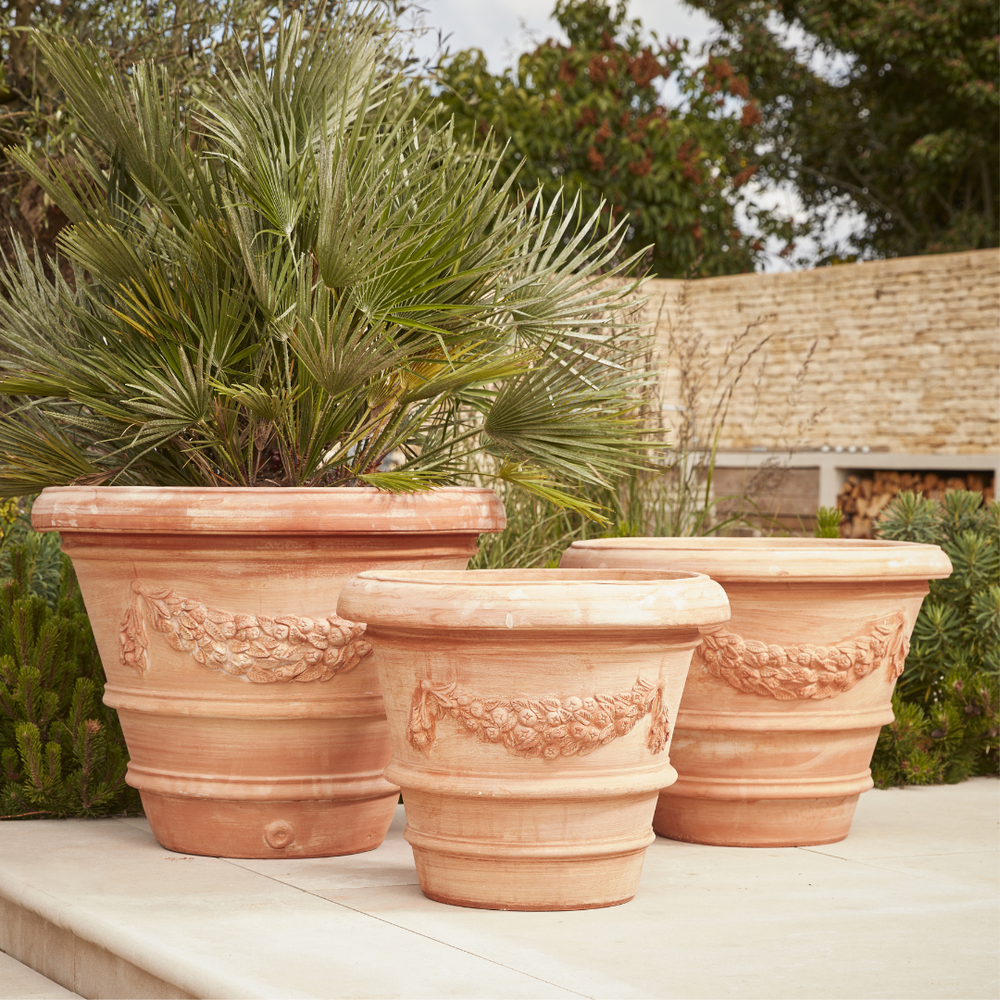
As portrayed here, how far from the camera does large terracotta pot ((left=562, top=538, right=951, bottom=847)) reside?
313cm

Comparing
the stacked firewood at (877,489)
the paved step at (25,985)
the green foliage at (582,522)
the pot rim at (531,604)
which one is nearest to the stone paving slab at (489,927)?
the paved step at (25,985)

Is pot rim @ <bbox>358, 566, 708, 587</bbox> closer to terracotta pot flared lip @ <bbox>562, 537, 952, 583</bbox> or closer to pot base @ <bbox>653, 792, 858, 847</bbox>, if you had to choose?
terracotta pot flared lip @ <bbox>562, 537, 952, 583</bbox>

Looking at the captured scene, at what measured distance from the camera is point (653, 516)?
5383mm

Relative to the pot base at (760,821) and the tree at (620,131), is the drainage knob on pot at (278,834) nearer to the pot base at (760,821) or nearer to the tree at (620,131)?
the pot base at (760,821)

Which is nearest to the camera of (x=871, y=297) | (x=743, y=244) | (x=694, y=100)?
(x=871, y=297)

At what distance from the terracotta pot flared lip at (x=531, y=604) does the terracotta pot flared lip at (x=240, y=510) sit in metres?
0.25

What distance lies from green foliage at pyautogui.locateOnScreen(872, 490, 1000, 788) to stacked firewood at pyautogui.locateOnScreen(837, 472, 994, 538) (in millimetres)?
6790

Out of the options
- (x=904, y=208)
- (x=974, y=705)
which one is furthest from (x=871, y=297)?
(x=974, y=705)

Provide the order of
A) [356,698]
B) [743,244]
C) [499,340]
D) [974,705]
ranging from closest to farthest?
[356,698], [499,340], [974,705], [743,244]

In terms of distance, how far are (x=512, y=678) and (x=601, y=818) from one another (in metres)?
0.36

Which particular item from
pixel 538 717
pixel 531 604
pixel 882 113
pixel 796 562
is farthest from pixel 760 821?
pixel 882 113

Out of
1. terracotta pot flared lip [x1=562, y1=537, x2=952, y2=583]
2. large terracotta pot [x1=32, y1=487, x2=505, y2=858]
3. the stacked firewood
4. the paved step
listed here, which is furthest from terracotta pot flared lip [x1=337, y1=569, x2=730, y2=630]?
the stacked firewood

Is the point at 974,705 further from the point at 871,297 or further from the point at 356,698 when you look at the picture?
the point at 871,297

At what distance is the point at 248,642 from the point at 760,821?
1.34m
